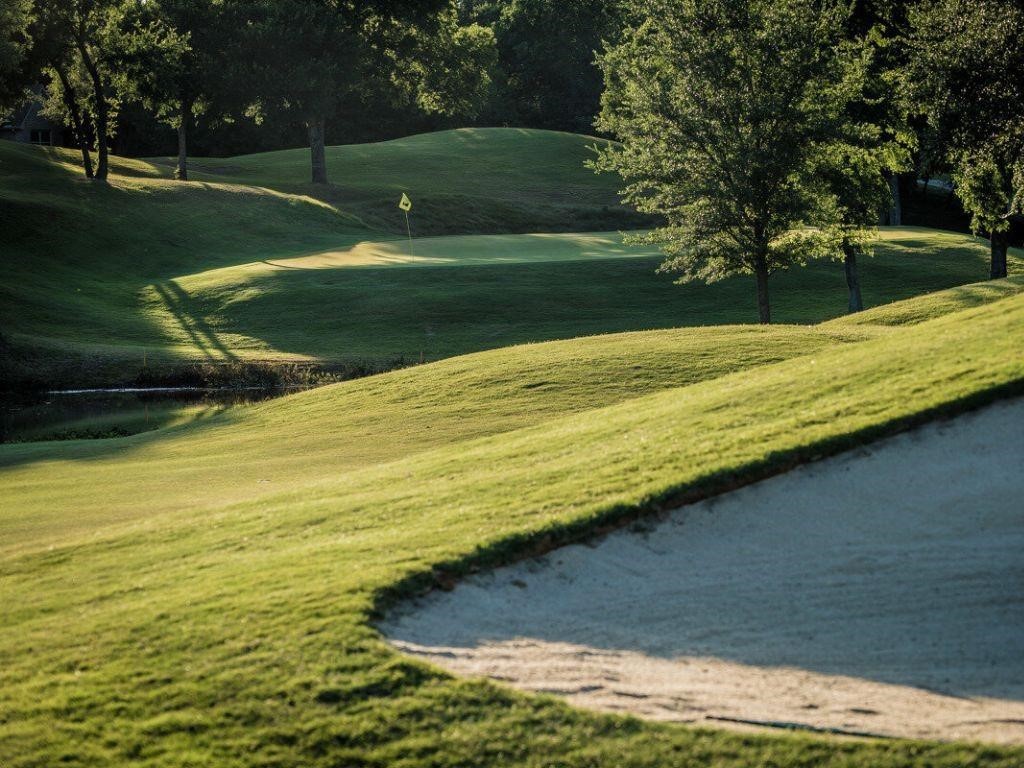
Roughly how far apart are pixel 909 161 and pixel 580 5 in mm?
62126

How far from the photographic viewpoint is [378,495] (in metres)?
13.0

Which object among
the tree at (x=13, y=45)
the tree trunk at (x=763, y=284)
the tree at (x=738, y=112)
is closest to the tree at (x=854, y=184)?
the tree at (x=738, y=112)

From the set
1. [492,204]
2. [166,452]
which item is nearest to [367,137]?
[492,204]

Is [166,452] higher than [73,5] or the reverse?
the reverse

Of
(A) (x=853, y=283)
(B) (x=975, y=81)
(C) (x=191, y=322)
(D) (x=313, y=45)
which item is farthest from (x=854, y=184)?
(D) (x=313, y=45)

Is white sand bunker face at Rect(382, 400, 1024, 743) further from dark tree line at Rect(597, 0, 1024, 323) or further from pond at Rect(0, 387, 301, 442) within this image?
dark tree line at Rect(597, 0, 1024, 323)

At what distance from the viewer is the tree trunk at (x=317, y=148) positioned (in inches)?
2827

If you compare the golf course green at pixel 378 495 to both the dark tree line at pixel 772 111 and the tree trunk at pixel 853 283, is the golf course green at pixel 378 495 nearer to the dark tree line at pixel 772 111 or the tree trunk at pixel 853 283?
the tree trunk at pixel 853 283

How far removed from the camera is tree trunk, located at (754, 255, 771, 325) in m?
33.2

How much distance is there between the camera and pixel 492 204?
228 feet

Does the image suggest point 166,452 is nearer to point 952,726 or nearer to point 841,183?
point 952,726

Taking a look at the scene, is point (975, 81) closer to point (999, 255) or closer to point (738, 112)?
point (738, 112)

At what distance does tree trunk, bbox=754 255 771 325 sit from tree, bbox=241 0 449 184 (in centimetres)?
4023

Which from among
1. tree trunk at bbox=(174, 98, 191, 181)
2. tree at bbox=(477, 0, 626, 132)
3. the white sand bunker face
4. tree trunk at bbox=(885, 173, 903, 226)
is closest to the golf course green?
the white sand bunker face
